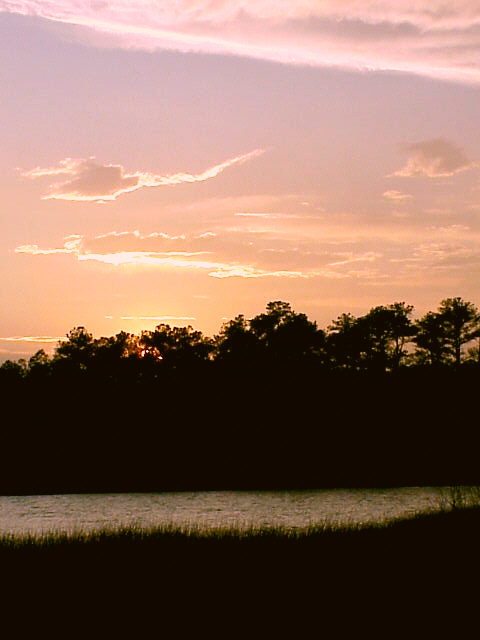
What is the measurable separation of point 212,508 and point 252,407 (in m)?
34.8

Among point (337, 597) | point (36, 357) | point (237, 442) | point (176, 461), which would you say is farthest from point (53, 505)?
point (36, 357)

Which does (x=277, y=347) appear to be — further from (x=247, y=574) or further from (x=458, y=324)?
(x=247, y=574)

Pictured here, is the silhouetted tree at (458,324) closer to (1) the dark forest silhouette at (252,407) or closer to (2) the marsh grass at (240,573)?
(1) the dark forest silhouette at (252,407)

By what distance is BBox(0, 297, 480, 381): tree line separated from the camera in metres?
89.2

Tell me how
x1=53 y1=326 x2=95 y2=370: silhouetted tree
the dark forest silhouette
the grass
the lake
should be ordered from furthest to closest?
x1=53 y1=326 x2=95 y2=370: silhouetted tree, the dark forest silhouette, the lake, the grass

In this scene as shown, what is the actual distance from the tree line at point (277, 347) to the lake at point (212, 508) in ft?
98.3

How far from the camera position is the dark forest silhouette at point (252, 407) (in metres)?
67.8

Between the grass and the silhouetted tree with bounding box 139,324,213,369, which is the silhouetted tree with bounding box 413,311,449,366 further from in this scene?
the grass

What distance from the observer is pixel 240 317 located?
323 feet

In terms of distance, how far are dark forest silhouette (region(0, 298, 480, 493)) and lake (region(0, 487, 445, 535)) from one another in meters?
7.51

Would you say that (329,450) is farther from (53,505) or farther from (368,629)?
(368,629)

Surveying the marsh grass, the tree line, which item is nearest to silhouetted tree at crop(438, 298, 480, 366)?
the tree line

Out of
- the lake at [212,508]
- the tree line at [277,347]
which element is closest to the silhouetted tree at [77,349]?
the tree line at [277,347]

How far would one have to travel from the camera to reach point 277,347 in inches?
3706
